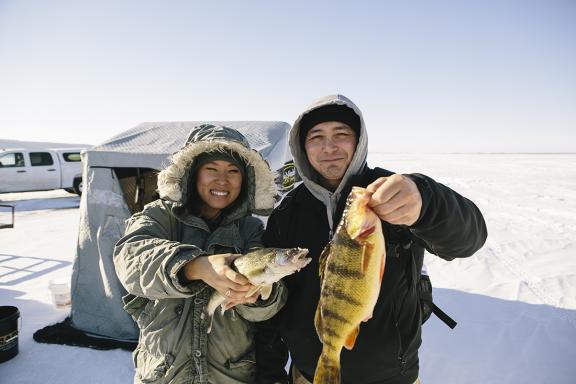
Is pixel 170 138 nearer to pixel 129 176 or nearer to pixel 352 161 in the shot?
pixel 129 176

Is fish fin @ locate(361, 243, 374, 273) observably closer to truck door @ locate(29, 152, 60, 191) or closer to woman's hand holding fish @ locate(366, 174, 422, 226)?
woman's hand holding fish @ locate(366, 174, 422, 226)

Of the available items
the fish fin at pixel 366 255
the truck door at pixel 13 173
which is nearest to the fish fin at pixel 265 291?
the fish fin at pixel 366 255

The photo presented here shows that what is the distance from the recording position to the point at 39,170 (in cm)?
1628

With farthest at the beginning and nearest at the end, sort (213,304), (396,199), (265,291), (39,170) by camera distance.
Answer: (39,170) < (213,304) < (265,291) < (396,199)

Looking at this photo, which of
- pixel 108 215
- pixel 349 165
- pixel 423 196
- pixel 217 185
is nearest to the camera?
pixel 423 196

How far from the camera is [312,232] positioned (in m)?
2.28

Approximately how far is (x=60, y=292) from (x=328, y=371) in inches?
223

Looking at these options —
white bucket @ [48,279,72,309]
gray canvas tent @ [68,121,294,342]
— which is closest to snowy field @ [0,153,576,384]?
white bucket @ [48,279,72,309]

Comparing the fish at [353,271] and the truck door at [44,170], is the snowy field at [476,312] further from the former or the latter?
the truck door at [44,170]

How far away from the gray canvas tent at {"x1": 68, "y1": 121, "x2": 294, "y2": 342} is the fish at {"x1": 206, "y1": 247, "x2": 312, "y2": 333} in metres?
3.12

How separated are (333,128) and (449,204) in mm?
981

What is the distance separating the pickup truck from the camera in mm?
15711

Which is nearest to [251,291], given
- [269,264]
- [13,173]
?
[269,264]

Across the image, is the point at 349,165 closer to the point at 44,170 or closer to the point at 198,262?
the point at 198,262
